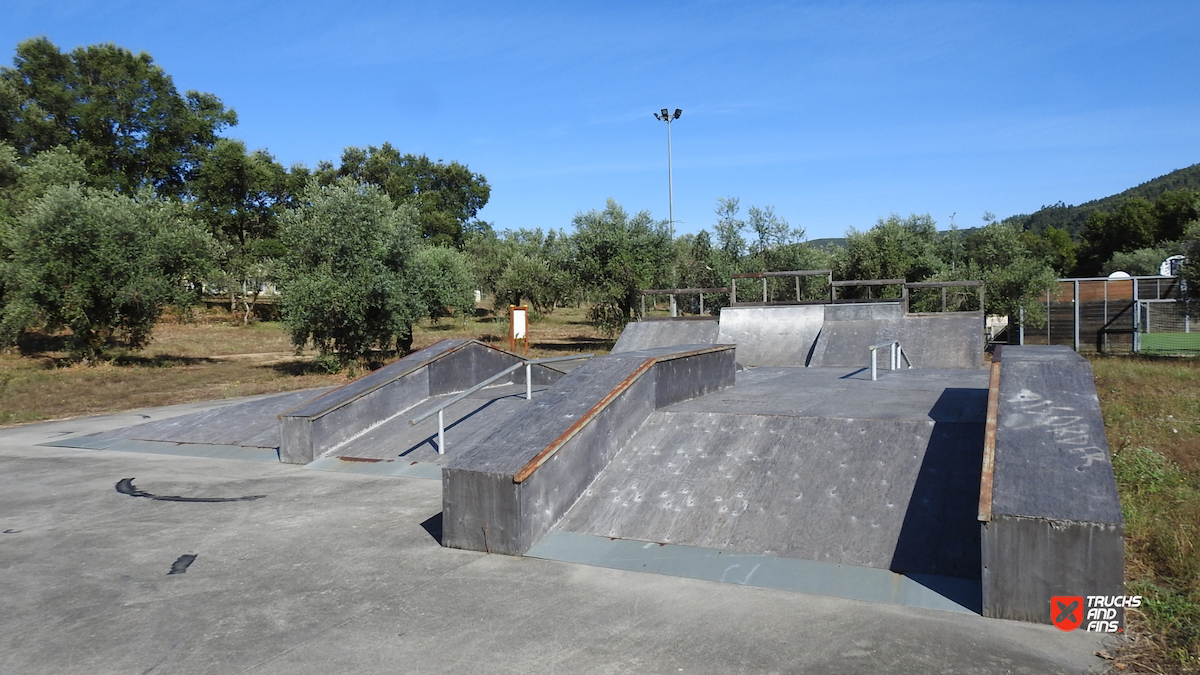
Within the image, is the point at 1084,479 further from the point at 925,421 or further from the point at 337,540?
the point at 337,540

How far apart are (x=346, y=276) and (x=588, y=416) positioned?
1481cm

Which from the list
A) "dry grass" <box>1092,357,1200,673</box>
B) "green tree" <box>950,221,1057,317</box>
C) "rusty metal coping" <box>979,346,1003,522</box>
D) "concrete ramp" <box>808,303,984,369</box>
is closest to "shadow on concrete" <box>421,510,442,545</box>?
"rusty metal coping" <box>979,346,1003,522</box>

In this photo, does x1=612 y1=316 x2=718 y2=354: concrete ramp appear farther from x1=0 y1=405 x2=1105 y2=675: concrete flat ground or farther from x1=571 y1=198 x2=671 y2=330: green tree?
x1=0 y1=405 x2=1105 y2=675: concrete flat ground

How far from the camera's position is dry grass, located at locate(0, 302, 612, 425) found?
52.7ft

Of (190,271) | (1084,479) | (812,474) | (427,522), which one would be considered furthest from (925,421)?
(190,271)

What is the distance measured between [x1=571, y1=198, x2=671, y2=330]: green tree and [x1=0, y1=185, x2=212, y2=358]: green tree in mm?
12698

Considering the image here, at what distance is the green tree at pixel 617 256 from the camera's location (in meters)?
26.3

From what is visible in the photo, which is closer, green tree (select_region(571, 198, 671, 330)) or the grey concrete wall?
the grey concrete wall

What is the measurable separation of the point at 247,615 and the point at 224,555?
52.2 inches

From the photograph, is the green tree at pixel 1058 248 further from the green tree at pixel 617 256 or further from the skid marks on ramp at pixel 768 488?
the skid marks on ramp at pixel 768 488

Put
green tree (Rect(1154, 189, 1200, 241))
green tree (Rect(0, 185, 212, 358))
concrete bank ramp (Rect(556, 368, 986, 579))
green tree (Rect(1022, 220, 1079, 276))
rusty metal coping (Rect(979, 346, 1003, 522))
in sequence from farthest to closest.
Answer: green tree (Rect(1022, 220, 1079, 276))
green tree (Rect(1154, 189, 1200, 241))
green tree (Rect(0, 185, 212, 358))
concrete bank ramp (Rect(556, 368, 986, 579))
rusty metal coping (Rect(979, 346, 1003, 522))

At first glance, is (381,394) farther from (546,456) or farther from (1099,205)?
(1099,205)

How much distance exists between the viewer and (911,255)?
3045 centimetres

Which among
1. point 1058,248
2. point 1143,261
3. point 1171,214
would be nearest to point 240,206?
point 1143,261
